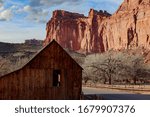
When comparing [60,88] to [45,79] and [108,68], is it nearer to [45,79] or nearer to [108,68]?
[45,79]

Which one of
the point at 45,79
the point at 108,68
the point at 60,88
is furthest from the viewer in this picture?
the point at 108,68

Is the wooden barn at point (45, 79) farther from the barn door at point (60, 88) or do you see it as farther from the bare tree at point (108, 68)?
the bare tree at point (108, 68)

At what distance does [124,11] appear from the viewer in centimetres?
18700

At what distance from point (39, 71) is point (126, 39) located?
147 meters

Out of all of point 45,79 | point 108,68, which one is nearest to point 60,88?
point 45,79

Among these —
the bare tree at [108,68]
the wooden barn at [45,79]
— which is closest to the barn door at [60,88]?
the wooden barn at [45,79]

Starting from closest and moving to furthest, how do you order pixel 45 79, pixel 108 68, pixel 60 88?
pixel 45 79 < pixel 60 88 < pixel 108 68

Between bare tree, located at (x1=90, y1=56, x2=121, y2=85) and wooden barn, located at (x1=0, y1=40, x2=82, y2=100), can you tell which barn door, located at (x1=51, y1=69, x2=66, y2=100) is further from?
bare tree, located at (x1=90, y1=56, x2=121, y2=85)

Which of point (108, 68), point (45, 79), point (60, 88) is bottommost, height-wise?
point (60, 88)

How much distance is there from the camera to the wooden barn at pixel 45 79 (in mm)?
29891

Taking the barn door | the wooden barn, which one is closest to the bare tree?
the wooden barn

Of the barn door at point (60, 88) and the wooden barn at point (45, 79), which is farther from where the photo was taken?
the barn door at point (60, 88)

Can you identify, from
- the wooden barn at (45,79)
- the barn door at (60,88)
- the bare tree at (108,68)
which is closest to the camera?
the wooden barn at (45,79)

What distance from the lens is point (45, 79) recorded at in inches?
1216
